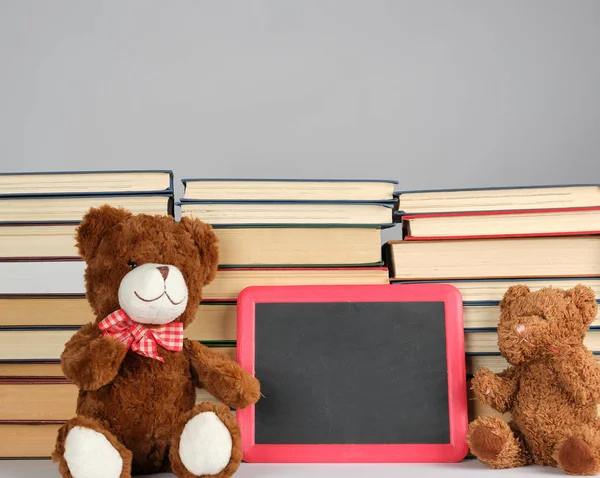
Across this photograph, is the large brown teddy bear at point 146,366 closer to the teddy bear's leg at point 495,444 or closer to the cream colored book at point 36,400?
the cream colored book at point 36,400

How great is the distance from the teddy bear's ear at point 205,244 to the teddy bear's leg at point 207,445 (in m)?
0.20

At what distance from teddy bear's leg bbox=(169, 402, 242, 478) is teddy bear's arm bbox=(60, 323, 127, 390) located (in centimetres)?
11

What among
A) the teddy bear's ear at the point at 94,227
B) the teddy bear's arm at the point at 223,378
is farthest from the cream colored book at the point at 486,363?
the teddy bear's ear at the point at 94,227

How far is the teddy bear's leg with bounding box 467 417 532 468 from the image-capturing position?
0.97m

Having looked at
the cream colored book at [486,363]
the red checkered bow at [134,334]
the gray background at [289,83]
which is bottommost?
the cream colored book at [486,363]

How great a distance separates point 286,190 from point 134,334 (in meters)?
0.32

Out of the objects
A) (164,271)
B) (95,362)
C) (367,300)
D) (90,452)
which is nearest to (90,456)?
(90,452)

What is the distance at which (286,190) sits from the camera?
111cm

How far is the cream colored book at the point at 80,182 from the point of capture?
43.6 inches

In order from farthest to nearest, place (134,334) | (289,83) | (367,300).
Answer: (289,83)
(367,300)
(134,334)

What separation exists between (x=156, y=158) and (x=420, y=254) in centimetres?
63

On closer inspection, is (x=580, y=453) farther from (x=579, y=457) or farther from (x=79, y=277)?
(x=79, y=277)

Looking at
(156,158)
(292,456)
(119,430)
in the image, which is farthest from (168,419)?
(156,158)

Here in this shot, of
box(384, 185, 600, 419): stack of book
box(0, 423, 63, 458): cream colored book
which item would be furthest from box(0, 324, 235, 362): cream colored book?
box(384, 185, 600, 419): stack of book
